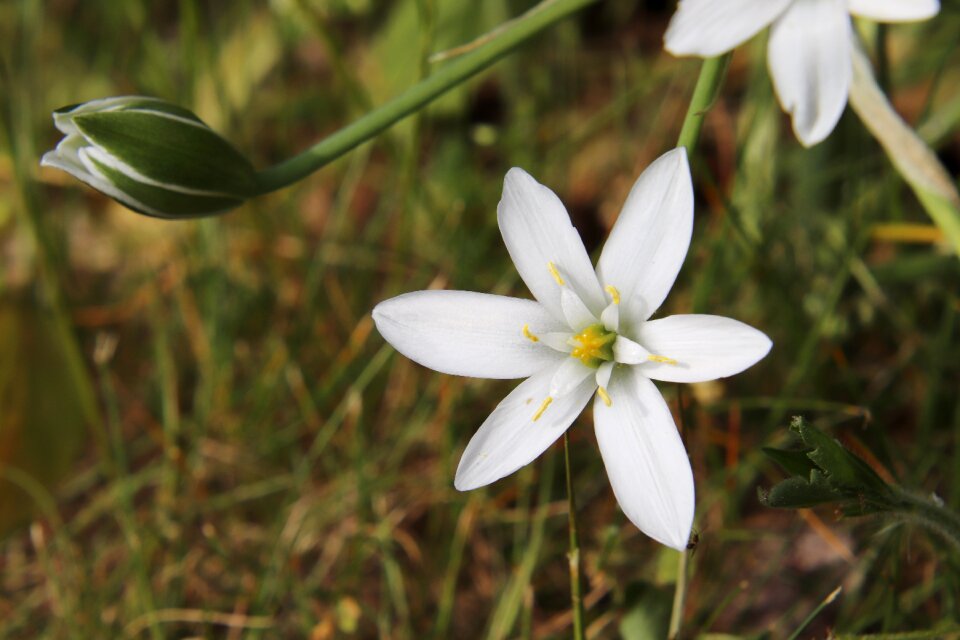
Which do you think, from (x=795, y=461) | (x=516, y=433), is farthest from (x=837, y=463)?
(x=516, y=433)

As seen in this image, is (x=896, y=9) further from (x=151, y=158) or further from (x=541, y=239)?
(x=151, y=158)

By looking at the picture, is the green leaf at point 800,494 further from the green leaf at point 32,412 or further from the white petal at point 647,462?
the green leaf at point 32,412

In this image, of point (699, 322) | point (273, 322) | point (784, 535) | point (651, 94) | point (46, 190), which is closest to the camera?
point (699, 322)

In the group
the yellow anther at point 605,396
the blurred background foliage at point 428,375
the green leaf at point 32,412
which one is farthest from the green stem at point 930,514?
the green leaf at point 32,412

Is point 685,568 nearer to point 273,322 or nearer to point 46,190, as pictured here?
point 273,322

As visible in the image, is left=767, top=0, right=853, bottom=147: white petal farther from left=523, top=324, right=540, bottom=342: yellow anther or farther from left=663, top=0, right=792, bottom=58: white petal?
left=523, top=324, right=540, bottom=342: yellow anther

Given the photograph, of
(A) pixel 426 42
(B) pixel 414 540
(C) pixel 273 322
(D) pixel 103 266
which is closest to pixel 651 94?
(A) pixel 426 42
